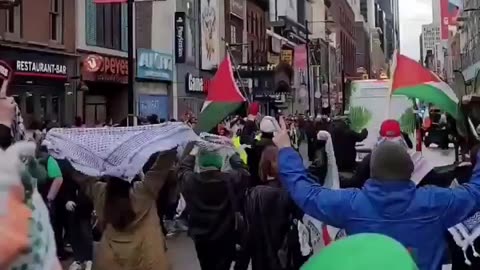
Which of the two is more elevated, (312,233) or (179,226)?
(312,233)

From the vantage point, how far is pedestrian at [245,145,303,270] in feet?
24.5

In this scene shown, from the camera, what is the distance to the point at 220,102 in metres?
11.2

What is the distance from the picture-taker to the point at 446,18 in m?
141

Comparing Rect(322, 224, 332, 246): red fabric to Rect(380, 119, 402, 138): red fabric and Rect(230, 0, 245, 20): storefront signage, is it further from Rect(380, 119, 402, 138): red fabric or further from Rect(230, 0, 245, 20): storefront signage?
Rect(230, 0, 245, 20): storefront signage

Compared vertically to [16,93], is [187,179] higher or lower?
lower

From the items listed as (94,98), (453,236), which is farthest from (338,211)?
(94,98)

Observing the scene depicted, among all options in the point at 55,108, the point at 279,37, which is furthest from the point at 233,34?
the point at 55,108

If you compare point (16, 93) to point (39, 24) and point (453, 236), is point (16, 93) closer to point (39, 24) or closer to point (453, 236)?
point (39, 24)

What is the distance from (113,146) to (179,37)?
35.4 m

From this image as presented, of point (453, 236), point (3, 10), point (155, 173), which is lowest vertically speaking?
point (453, 236)

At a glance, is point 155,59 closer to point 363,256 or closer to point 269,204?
point 269,204

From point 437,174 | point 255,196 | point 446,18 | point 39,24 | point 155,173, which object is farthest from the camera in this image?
point 446,18

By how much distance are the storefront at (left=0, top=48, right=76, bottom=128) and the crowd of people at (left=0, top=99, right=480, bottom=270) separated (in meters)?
14.7

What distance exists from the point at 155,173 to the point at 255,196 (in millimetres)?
1492
